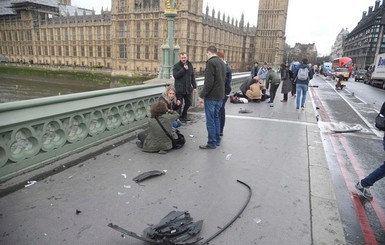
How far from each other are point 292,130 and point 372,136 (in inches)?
99.7

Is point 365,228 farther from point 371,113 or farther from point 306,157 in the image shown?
point 371,113

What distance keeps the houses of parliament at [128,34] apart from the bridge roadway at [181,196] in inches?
2105

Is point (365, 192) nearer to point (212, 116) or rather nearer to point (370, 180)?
point (370, 180)

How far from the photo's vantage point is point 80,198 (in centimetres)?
348

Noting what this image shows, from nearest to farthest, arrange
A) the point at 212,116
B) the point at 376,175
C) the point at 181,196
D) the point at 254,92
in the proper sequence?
1. the point at 181,196
2. the point at 376,175
3. the point at 212,116
4. the point at 254,92

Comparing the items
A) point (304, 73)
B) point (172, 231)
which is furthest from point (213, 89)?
point (304, 73)

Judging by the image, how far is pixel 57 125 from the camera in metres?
4.49

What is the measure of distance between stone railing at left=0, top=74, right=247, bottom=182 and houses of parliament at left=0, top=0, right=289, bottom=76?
52.2 m

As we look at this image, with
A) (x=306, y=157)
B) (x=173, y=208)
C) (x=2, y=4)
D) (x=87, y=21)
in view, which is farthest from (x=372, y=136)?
(x=2, y=4)

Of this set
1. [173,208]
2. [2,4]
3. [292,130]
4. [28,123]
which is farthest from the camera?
[2,4]

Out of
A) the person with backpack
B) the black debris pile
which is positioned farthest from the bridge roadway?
the person with backpack

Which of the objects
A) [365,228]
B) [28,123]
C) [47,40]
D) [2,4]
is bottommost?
[365,228]

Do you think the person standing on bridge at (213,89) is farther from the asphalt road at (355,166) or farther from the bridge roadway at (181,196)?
the asphalt road at (355,166)

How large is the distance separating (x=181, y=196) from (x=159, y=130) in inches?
71.8
